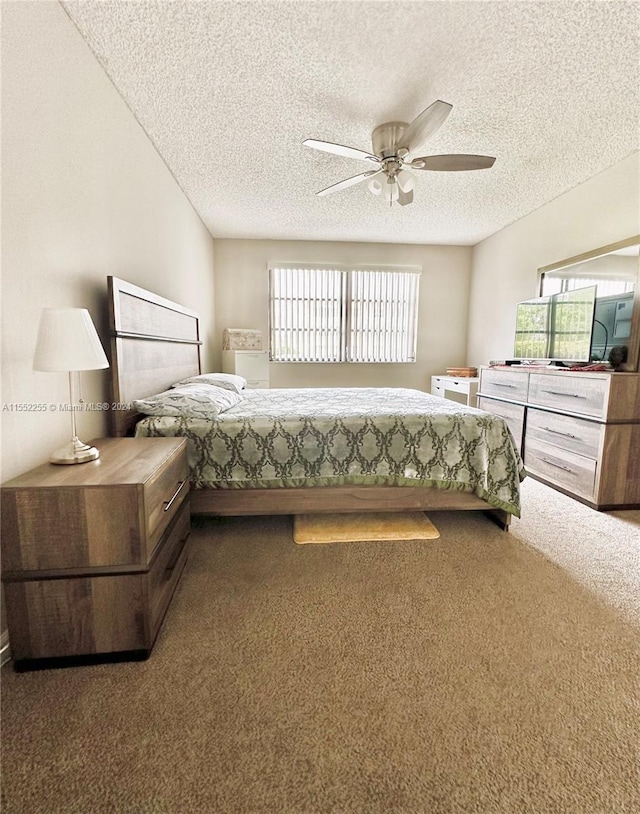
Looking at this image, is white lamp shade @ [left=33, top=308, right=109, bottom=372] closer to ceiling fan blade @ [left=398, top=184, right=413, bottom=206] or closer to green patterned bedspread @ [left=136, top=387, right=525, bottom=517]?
green patterned bedspread @ [left=136, top=387, right=525, bottom=517]

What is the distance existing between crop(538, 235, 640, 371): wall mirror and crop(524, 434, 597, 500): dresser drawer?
77 cm

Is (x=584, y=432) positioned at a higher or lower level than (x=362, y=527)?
higher

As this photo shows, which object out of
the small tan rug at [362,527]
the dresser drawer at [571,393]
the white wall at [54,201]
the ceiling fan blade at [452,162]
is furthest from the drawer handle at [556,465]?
the white wall at [54,201]

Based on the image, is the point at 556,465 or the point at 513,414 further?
the point at 513,414

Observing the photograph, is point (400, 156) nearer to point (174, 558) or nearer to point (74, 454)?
point (74, 454)

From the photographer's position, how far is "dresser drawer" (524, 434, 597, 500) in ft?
8.50

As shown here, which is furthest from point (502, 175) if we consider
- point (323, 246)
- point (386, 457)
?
point (386, 457)

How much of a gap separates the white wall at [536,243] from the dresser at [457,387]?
22.5 inches

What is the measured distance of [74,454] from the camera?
138 cm

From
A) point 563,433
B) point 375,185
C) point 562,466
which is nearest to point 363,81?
point 375,185

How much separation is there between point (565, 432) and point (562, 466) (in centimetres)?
28

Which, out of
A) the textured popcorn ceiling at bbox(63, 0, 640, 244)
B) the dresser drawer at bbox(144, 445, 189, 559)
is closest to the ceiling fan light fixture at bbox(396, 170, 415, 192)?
the textured popcorn ceiling at bbox(63, 0, 640, 244)

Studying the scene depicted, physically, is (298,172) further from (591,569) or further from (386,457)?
(591,569)

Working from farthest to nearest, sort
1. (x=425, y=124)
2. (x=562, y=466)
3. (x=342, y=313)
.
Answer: (x=342, y=313), (x=562, y=466), (x=425, y=124)
